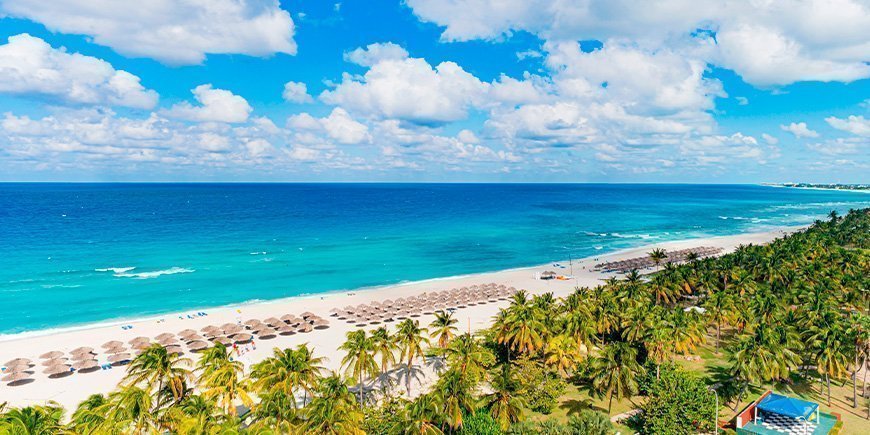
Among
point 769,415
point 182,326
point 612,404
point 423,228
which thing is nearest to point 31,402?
point 182,326

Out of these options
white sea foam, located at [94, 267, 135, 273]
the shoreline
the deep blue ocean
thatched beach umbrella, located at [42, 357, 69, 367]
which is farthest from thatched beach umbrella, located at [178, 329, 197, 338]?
white sea foam, located at [94, 267, 135, 273]

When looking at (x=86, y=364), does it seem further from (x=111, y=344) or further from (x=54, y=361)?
(x=111, y=344)

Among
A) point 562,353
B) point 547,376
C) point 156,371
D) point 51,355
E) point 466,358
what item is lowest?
point 51,355

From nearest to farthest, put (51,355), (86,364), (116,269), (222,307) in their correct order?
(86,364)
(51,355)
(222,307)
(116,269)

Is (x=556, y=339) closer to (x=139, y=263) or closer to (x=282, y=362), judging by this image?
(x=282, y=362)

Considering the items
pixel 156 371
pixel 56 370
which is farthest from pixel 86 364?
pixel 156 371
